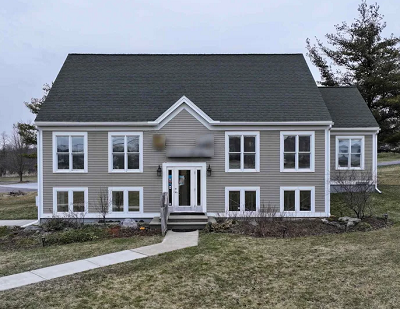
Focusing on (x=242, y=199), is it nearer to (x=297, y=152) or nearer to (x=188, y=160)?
(x=188, y=160)

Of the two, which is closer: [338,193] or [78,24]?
[338,193]

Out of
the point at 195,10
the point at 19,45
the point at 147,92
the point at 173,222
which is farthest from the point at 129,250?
the point at 19,45

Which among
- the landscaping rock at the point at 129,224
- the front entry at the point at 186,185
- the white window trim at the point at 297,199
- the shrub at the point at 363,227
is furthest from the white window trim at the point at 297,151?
the landscaping rock at the point at 129,224

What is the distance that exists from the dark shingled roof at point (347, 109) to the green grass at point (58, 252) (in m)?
12.4

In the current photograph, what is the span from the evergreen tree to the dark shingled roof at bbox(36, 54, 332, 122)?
31.9ft

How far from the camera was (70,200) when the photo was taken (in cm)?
1551

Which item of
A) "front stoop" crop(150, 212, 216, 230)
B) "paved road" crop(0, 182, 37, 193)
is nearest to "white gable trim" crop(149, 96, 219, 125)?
"front stoop" crop(150, 212, 216, 230)

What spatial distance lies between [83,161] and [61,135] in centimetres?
156

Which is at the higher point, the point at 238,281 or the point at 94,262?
the point at 238,281

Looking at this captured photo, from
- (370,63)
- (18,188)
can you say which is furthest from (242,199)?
(18,188)

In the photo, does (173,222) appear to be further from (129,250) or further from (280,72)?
(280,72)

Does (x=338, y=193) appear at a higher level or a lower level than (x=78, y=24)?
lower

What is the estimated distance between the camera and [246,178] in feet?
51.3

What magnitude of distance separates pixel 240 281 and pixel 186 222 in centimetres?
661
